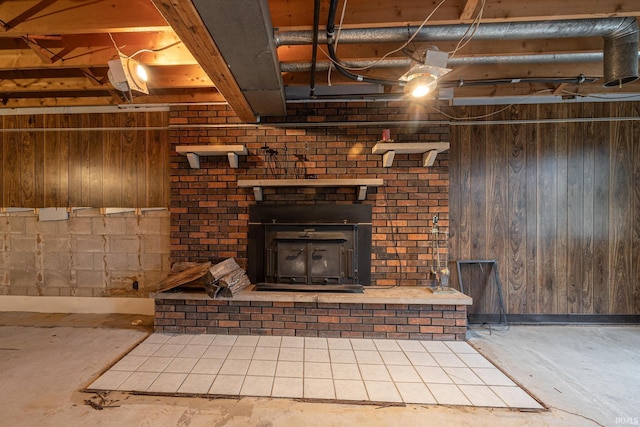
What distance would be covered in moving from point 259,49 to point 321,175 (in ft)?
4.87

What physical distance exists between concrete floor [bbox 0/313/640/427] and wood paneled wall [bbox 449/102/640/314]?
46 centimetres

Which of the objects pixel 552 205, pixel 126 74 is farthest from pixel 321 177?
pixel 552 205

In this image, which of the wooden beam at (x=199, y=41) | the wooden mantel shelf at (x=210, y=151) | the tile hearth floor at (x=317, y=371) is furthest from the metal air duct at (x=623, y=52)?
the wooden mantel shelf at (x=210, y=151)

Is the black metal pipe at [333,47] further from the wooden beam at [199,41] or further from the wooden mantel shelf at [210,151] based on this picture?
the wooden mantel shelf at [210,151]

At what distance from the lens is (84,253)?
3.49 meters

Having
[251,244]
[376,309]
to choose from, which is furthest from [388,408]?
[251,244]

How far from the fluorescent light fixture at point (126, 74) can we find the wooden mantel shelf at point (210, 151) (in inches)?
25.5

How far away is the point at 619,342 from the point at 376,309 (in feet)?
8.01

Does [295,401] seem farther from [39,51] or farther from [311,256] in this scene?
[39,51]

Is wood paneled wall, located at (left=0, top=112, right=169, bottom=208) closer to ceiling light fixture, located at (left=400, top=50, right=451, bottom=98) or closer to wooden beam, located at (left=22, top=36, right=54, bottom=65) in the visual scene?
wooden beam, located at (left=22, top=36, right=54, bottom=65)

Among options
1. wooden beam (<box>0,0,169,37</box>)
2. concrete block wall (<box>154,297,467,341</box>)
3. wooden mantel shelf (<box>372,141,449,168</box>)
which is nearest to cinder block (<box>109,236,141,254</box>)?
concrete block wall (<box>154,297,467,341</box>)

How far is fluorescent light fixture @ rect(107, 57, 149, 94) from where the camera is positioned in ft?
7.46

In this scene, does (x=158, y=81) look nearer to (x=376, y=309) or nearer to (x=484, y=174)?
(x=376, y=309)

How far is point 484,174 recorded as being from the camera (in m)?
3.24
